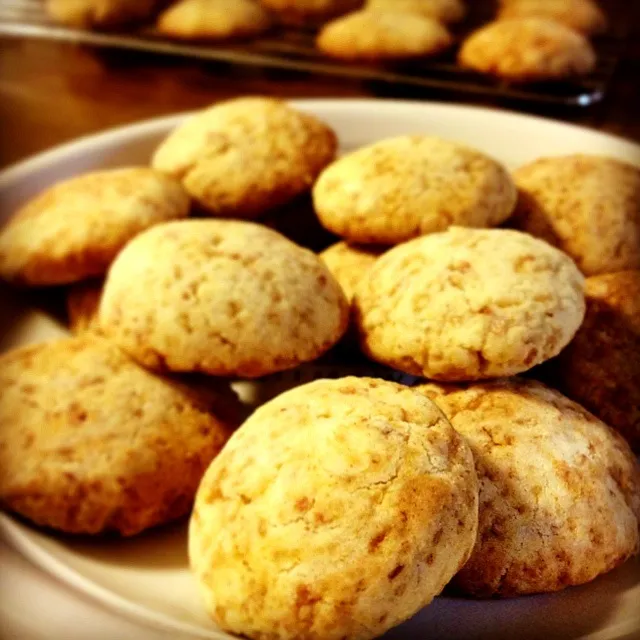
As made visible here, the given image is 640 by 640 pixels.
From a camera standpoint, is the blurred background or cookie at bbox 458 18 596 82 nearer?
the blurred background

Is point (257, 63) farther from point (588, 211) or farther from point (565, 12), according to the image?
point (588, 211)

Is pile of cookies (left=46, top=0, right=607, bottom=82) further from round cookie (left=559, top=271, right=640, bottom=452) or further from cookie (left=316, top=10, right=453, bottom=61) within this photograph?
round cookie (left=559, top=271, right=640, bottom=452)

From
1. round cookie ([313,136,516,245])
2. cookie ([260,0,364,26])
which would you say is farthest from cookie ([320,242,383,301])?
cookie ([260,0,364,26])

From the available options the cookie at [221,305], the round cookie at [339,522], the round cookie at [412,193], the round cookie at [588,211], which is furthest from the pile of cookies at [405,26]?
the round cookie at [339,522]

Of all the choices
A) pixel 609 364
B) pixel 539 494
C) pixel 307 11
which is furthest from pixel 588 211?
pixel 307 11

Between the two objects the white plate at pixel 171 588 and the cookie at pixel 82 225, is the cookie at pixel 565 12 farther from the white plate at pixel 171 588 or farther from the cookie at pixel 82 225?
the cookie at pixel 82 225

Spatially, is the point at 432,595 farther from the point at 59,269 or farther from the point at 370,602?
the point at 59,269

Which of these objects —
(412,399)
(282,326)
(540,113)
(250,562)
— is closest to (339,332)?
(282,326)
